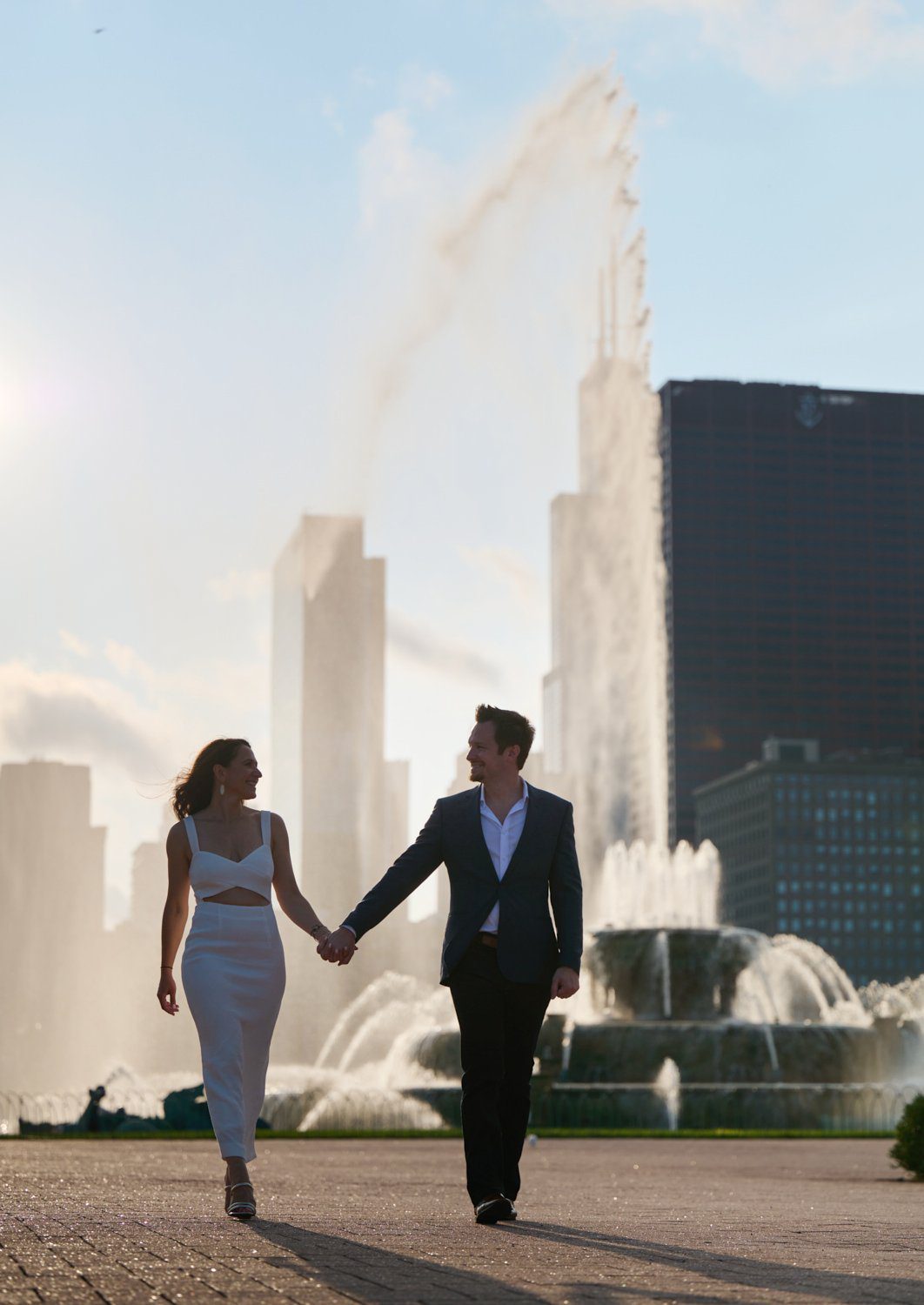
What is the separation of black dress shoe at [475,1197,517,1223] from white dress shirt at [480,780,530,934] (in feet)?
4.35

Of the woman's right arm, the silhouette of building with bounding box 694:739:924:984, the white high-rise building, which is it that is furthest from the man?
the silhouette of building with bounding box 694:739:924:984

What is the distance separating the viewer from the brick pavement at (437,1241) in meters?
5.50

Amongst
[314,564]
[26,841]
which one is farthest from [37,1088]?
[314,564]

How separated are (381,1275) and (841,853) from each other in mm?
179854

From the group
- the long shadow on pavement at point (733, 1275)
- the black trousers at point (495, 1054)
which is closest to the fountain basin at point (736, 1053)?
the black trousers at point (495, 1054)

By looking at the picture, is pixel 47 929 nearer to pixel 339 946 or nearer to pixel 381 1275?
pixel 339 946

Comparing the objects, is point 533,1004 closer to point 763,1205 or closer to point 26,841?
point 763,1205

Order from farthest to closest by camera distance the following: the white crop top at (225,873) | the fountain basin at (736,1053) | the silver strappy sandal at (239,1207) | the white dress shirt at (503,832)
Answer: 1. the fountain basin at (736,1053)
2. the white dress shirt at (503,832)
3. the white crop top at (225,873)
4. the silver strappy sandal at (239,1207)

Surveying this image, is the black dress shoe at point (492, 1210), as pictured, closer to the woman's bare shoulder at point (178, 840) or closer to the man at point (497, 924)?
the man at point (497, 924)

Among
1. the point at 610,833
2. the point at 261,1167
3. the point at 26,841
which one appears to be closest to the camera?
the point at 261,1167

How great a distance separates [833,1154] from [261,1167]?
24.9 feet

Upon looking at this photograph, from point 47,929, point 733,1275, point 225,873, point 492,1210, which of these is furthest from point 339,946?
point 47,929

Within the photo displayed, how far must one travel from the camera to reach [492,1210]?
785cm

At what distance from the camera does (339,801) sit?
6122 inches
